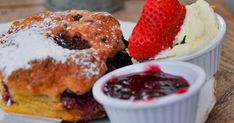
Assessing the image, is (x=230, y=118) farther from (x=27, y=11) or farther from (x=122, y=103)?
(x=27, y=11)

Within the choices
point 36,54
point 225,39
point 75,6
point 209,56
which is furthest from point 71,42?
point 75,6

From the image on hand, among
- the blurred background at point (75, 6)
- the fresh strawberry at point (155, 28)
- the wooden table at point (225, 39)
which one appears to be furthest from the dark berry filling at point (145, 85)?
the blurred background at point (75, 6)

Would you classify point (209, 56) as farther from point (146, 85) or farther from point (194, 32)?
point (146, 85)

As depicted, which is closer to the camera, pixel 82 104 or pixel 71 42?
pixel 82 104

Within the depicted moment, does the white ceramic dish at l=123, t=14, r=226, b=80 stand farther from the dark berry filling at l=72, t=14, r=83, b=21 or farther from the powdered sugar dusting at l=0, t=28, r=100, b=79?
the dark berry filling at l=72, t=14, r=83, b=21

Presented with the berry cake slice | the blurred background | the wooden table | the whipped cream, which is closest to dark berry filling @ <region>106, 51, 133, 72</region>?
the berry cake slice

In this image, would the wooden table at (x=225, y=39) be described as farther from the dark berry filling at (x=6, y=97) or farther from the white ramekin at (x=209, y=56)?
the dark berry filling at (x=6, y=97)
